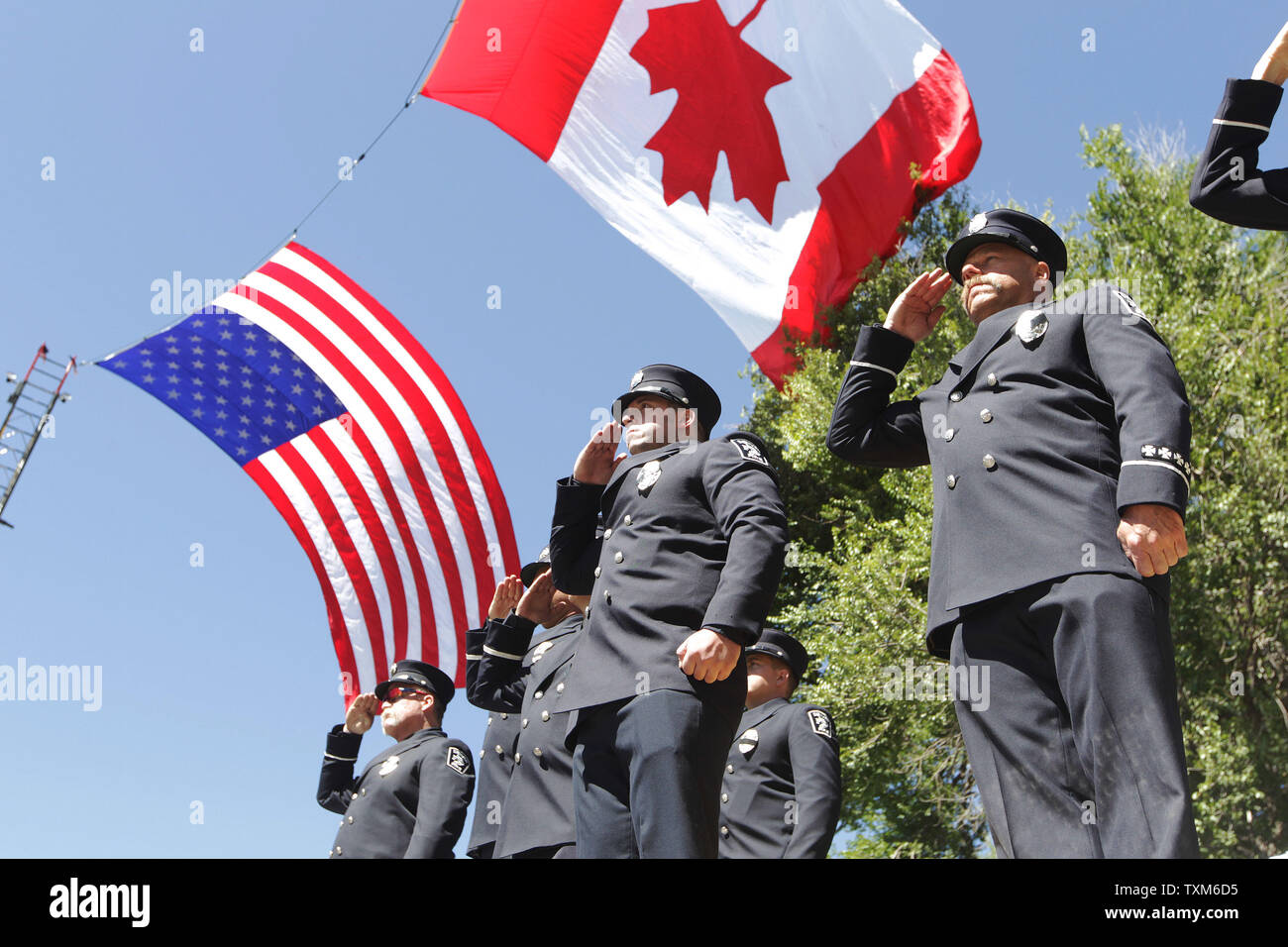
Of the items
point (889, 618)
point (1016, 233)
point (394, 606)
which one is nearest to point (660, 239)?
point (394, 606)

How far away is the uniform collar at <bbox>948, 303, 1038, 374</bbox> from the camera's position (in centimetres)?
346

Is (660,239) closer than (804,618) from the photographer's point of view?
Yes

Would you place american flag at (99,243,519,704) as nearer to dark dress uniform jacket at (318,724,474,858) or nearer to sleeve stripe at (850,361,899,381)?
dark dress uniform jacket at (318,724,474,858)

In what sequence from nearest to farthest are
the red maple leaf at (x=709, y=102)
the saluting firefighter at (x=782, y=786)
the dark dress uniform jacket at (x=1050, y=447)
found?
1. the dark dress uniform jacket at (x=1050, y=447)
2. the saluting firefighter at (x=782, y=786)
3. the red maple leaf at (x=709, y=102)

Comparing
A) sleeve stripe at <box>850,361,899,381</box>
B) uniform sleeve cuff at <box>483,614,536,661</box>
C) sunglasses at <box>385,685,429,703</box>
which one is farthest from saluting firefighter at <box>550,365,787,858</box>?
sunglasses at <box>385,685,429,703</box>

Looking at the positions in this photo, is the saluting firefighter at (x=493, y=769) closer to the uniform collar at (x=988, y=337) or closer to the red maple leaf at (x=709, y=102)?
the uniform collar at (x=988, y=337)

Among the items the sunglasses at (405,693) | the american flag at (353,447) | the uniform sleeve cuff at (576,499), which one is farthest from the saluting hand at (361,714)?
the uniform sleeve cuff at (576,499)

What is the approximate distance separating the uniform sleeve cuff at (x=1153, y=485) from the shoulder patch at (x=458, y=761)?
4.06m

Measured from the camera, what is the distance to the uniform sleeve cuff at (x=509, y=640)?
6031 mm

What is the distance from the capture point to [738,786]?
18.0 ft

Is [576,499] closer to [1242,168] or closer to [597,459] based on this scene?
[597,459]
